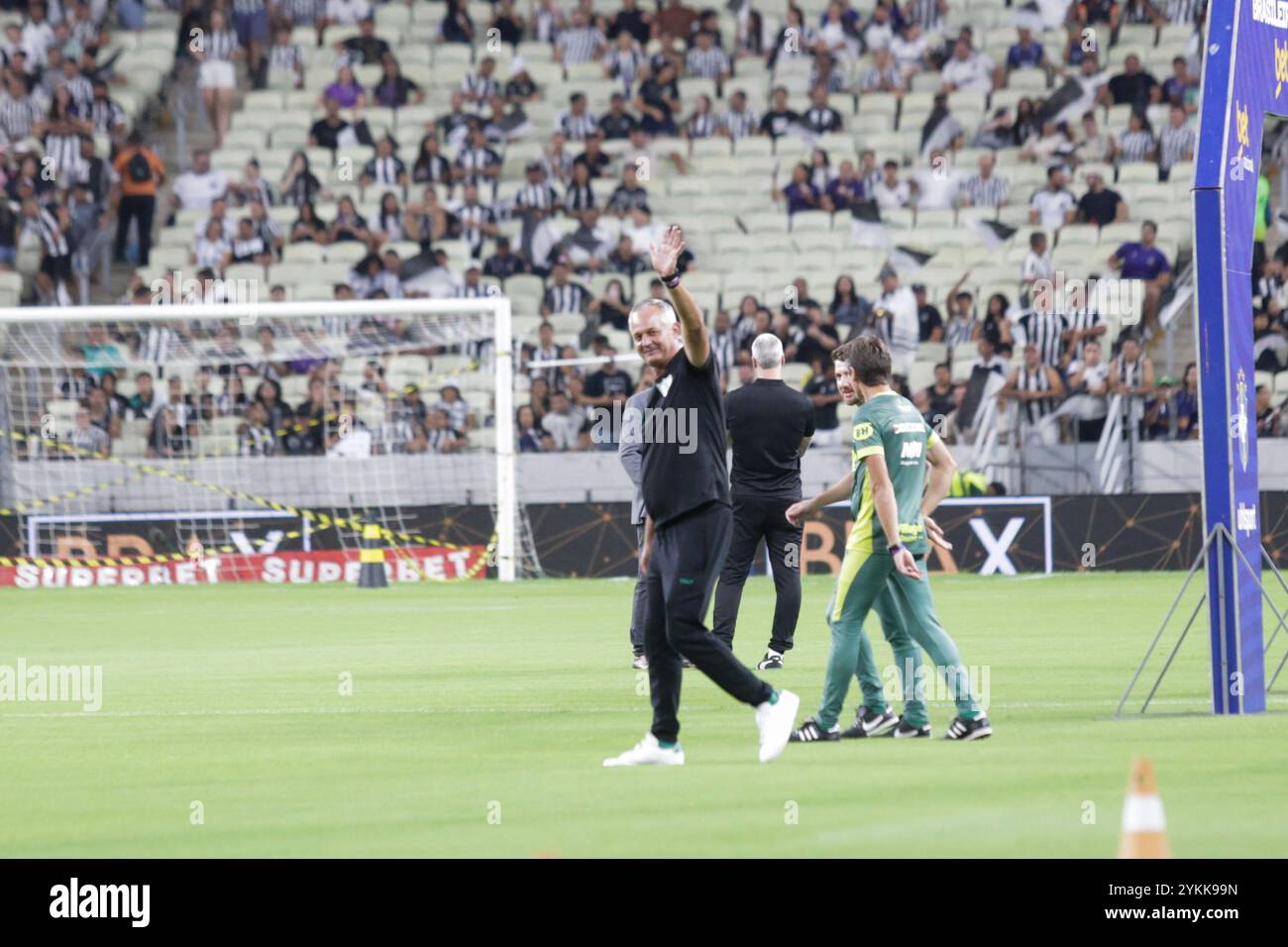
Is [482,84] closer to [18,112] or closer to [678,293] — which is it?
[18,112]

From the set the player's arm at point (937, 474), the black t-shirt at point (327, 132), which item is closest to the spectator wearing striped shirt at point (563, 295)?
the black t-shirt at point (327, 132)

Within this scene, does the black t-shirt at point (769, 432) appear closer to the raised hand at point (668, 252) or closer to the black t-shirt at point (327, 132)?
the raised hand at point (668, 252)

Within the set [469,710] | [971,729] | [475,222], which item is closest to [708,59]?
[475,222]

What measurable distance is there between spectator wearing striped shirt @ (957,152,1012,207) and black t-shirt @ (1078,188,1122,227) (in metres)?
1.68

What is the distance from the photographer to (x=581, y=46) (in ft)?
121

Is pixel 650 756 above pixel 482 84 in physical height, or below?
below

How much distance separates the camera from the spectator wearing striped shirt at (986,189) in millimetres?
32938

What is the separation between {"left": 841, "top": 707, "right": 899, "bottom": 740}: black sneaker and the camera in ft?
36.9

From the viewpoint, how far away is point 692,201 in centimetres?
3434

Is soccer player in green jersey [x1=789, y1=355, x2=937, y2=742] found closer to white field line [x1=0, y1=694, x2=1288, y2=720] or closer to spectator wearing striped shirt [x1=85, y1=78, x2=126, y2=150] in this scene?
white field line [x1=0, y1=694, x2=1288, y2=720]

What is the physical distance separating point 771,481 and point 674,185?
64.5 ft

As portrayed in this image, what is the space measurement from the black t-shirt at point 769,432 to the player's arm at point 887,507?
4568mm

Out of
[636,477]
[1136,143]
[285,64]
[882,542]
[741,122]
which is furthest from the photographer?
[285,64]
